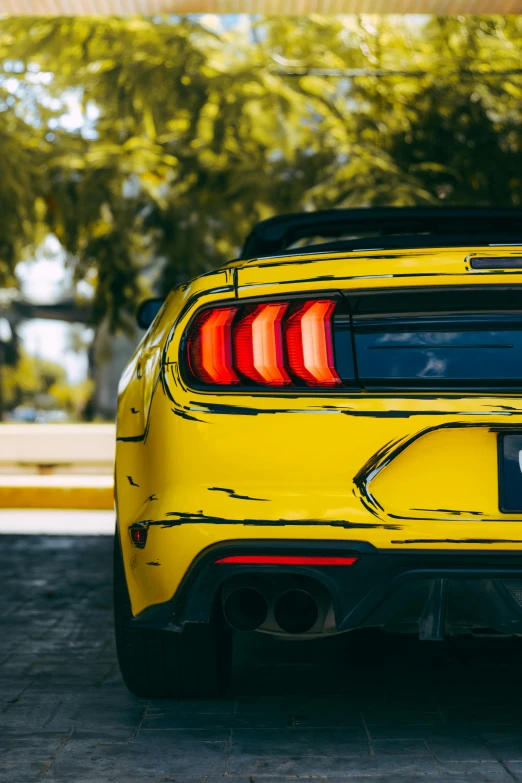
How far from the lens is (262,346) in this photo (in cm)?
319

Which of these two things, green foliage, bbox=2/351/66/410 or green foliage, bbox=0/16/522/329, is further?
green foliage, bbox=2/351/66/410

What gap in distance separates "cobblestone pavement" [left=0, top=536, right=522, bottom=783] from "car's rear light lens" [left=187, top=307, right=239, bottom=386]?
40.5 inches

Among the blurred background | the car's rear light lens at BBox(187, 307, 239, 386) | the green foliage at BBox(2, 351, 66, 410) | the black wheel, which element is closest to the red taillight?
the car's rear light lens at BBox(187, 307, 239, 386)

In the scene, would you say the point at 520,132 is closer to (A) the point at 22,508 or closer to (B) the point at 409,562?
(A) the point at 22,508

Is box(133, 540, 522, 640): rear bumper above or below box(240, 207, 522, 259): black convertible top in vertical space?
below

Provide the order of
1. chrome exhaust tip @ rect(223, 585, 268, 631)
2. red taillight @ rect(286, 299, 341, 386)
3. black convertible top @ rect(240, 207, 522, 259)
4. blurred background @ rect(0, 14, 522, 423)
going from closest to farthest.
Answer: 1. red taillight @ rect(286, 299, 341, 386)
2. chrome exhaust tip @ rect(223, 585, 268, 631)
3. black convertible top @ rect(240, 207, 522, 259)
4. blurred background @ rect(0, 14, 522, 423)

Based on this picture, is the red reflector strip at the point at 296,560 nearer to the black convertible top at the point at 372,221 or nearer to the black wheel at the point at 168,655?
the black wheel at the point at 168,655

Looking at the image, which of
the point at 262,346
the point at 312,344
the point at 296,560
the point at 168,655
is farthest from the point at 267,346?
the point at 168,655

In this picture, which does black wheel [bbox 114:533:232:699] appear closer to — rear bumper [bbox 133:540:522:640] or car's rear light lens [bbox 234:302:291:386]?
rear bumper [bbox 133:540:522:640]

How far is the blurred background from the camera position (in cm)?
1156

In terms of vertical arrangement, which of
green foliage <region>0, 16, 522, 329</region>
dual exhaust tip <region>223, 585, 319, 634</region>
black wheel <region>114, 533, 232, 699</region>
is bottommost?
black wheel <region>114, 533, 232, 699</region>

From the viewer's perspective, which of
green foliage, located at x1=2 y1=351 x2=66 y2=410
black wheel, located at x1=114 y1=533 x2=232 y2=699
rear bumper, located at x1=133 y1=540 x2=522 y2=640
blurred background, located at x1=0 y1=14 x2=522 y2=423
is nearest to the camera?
rear bumper, located at x1=133 y1=540 x2=522 y2=640

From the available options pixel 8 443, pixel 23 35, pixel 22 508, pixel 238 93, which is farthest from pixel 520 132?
pixel 8 443

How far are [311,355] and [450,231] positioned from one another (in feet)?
5.70
